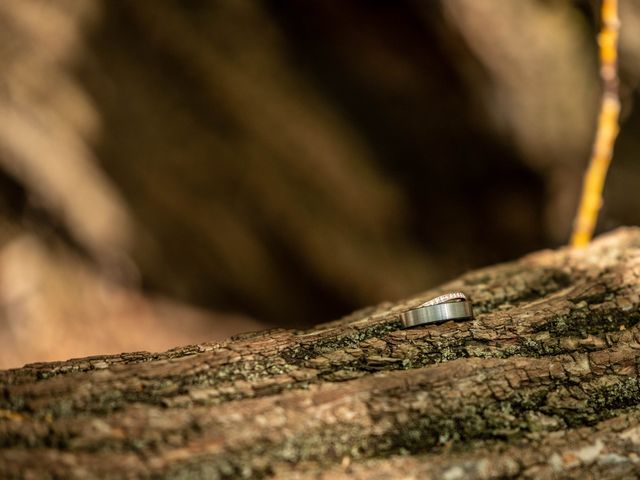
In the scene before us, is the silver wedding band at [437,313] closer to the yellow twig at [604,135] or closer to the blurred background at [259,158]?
the yellow twig at [604,135]

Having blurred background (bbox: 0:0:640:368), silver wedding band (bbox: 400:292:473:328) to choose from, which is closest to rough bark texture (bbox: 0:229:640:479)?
silver wedding band (bbox: 400:292:473:328)

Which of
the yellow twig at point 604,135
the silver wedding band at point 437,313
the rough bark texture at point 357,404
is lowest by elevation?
the rough bark texture at point 357,404

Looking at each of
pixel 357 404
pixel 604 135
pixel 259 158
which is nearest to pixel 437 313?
pixel 357 404

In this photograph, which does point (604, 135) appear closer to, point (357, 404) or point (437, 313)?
point (437, 313)

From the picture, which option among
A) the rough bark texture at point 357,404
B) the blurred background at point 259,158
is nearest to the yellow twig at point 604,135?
the blurred background at point 259,158

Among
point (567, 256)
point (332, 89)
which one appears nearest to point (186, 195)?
point (332, 89)

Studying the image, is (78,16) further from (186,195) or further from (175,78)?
(186,195)
